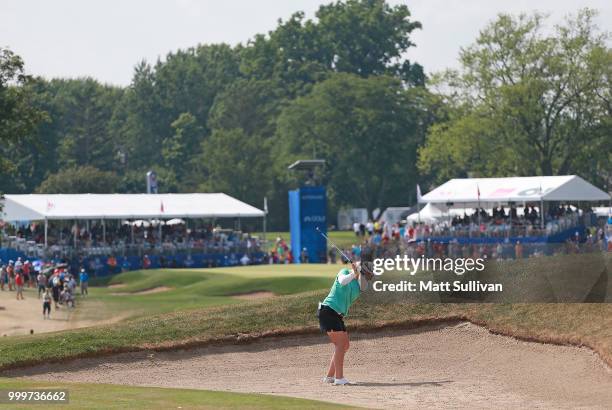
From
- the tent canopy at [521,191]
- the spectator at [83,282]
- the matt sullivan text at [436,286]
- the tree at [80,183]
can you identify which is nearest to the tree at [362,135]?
the tree at [80,183]

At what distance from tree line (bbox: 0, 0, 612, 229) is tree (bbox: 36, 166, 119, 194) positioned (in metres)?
0.22

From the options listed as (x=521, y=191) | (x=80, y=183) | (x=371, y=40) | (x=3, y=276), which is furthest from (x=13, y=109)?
(x=371, y=40)

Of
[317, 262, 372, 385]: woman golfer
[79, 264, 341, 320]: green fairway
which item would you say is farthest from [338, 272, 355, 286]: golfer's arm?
[79, 264, 341, 320]: green fairway

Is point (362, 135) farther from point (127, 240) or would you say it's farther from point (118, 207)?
point (127, 240)

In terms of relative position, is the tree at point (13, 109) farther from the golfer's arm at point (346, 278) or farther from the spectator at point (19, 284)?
the golfer's arm at point (346, 278)

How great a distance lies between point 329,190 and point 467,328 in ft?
318

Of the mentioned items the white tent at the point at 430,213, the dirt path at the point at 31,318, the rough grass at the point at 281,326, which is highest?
the white tent at the point at 430,213

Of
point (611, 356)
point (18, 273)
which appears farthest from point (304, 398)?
point (18, 273)

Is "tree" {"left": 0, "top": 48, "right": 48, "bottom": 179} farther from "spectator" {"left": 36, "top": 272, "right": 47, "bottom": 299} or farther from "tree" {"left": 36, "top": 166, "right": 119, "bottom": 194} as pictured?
"tree" {"left": 36, "top": 166, "right": 119, "bottom": 194}

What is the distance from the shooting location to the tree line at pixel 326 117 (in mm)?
82500

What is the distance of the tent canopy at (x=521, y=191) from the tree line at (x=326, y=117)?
20250mm

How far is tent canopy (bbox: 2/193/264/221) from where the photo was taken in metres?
64.1

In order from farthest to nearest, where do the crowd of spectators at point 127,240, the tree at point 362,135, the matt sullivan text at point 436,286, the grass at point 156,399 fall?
the tree at point 362,135 → the crowd of spectators at point 127,240 → the matt sullivan text at point 436,286 → the grass at point 156,399

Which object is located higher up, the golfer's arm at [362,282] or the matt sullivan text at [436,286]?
the golfer's arm at [362,282]
